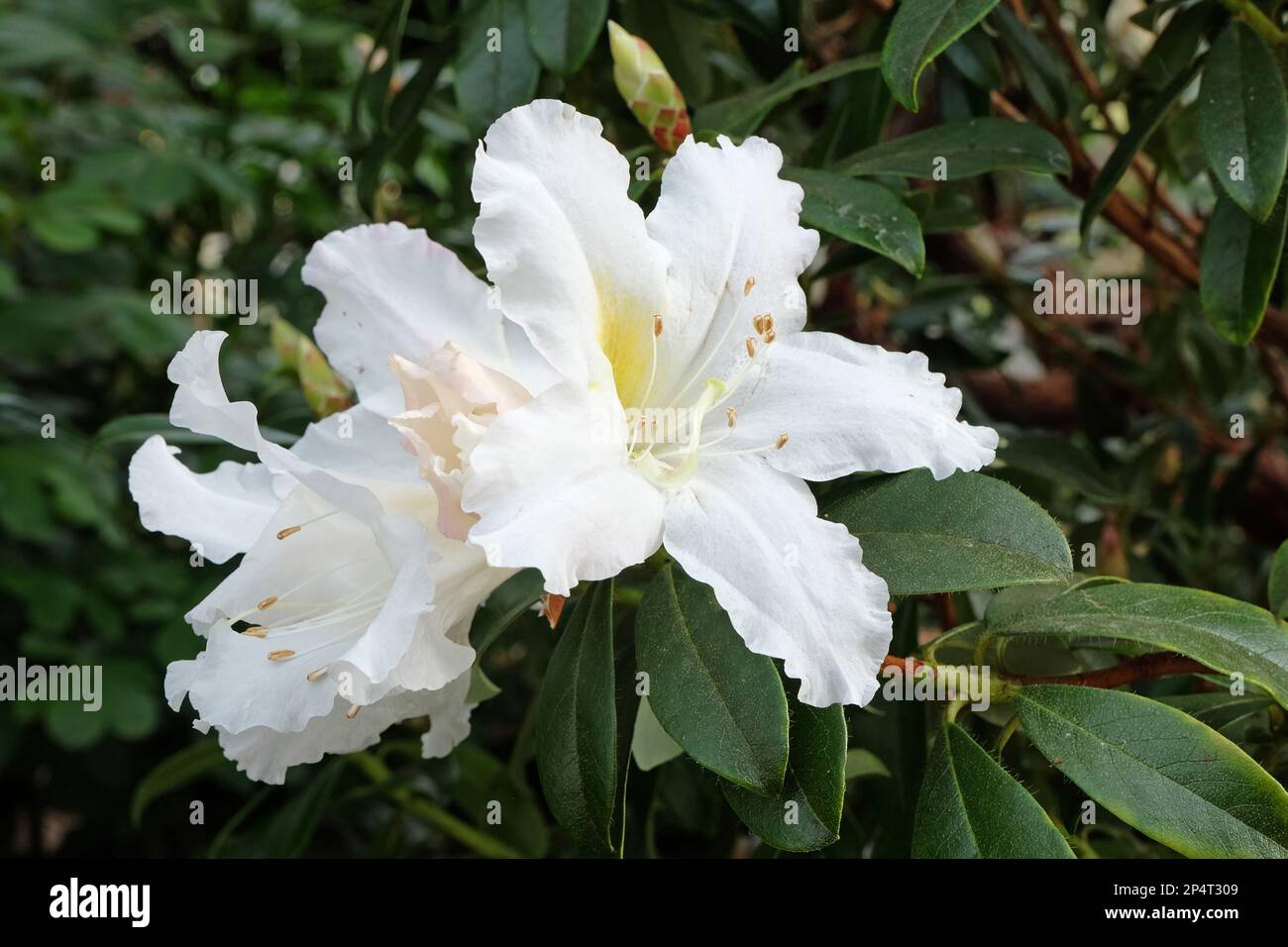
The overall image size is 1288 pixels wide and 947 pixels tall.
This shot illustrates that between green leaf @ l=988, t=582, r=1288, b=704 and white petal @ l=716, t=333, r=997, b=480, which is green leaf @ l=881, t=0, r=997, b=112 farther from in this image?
green leaf @ l=988, t=582, r=1288, b=704

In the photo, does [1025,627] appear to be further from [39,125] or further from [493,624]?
[39,125]

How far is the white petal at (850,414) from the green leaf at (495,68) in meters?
0.39

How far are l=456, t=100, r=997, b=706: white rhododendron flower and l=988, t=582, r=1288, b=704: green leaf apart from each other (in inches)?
4.3

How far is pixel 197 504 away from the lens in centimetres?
75

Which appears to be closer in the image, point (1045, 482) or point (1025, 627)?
point (1025, 627)

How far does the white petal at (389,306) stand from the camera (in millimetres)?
757

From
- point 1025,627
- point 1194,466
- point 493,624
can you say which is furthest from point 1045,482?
point 493,624

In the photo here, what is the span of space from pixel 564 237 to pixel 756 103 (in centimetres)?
32

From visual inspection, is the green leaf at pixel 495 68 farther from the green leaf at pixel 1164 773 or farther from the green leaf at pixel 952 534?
the green leaf at pixel 1164 773

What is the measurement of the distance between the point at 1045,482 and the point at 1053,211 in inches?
45.0

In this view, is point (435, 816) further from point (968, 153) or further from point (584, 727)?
point (968, 153)

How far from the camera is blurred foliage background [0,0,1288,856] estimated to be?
43.0 inches

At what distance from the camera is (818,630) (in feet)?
2.05

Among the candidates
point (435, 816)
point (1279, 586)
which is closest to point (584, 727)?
point (1279, 586)
